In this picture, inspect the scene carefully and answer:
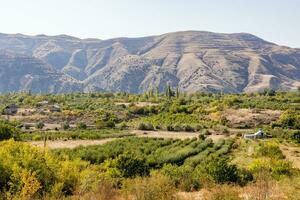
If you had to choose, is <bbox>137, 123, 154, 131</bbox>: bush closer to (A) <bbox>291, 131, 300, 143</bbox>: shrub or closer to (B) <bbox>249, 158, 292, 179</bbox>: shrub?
(A) <bbox>291, 131, 300, 143</bbox>: shrub

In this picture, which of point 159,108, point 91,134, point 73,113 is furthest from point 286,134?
point 73,113

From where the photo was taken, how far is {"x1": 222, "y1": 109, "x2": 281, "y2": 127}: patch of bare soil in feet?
261

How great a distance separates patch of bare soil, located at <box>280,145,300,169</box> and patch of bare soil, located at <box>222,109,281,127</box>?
2985 centimetres

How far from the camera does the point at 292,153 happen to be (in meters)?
43.7

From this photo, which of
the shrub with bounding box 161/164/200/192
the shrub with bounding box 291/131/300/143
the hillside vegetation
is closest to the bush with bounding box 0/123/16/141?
the hillside vegetation

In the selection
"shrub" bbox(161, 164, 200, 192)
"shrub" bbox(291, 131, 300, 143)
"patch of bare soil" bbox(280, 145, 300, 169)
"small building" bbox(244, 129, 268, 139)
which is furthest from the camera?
"small building" bbox(244, 129, 268, 139)

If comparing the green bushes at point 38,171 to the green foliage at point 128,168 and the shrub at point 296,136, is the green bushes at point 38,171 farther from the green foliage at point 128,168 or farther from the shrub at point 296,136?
the shrub at point 296,136

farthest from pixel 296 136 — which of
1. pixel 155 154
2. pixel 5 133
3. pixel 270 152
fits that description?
pixel 5 133

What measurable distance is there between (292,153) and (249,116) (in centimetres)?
3873

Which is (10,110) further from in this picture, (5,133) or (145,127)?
(5,133)

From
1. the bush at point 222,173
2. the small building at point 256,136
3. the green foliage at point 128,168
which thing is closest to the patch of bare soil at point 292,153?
the small building at point 256,136

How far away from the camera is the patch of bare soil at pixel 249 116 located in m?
79.6

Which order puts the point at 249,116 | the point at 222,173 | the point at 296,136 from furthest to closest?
the point at 249,116 → the point at 296,136 → the point at 222,173

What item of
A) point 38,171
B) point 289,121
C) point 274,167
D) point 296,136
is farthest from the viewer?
point 289,121
